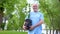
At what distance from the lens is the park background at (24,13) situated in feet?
57.2

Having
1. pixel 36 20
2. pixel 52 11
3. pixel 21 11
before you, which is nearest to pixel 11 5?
pixel 21 11

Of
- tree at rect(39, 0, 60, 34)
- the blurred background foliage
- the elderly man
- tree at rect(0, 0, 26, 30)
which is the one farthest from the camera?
tree at rect(0, 0, 26, 30)

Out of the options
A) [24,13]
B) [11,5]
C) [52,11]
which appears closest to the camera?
[52,11]

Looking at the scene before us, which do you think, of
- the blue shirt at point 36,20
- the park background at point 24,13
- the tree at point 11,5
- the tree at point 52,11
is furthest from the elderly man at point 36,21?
the tree at point 11,5

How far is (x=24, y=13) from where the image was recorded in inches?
1021

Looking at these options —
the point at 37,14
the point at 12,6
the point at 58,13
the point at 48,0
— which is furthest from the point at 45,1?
the point at 37,14

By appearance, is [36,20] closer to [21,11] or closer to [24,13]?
[21,11]

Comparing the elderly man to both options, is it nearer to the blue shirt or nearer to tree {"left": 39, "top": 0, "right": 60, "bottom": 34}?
the blue shirt

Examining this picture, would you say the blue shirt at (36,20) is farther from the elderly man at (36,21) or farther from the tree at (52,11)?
the tree at (52,11)

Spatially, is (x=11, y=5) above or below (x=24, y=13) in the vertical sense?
above

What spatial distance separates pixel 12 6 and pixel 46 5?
11.0m

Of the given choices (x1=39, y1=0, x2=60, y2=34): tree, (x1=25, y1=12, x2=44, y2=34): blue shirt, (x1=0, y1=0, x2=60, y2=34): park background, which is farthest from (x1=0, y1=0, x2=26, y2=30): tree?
(x1=25, y1=12, x2=44, y2=34): blue shirt

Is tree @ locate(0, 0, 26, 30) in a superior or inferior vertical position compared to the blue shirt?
superior

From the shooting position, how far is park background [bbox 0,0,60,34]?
1744 cm
